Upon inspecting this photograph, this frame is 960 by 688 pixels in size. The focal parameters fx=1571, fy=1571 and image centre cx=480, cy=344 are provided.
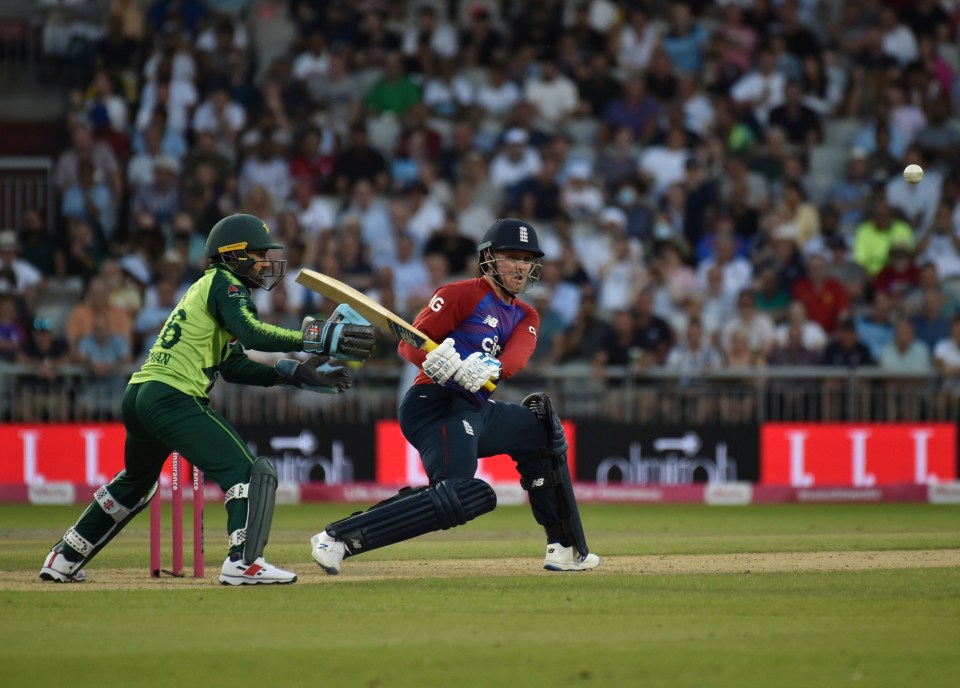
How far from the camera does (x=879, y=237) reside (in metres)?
18.8

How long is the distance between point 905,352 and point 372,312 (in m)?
9.78

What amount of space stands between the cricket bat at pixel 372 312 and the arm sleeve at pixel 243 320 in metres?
0.46

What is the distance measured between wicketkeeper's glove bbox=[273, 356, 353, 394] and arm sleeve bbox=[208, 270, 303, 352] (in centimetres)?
39

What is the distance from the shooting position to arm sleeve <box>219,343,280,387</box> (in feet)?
29.5

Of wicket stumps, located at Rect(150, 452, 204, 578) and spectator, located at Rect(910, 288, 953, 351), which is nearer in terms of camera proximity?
wicket stumps, located at Rect(150, 452, 204, 578)

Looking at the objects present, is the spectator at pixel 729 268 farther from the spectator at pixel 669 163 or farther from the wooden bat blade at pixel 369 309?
the wooden bat blade at pixel 369 309

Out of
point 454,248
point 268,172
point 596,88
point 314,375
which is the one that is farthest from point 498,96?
point 314,375

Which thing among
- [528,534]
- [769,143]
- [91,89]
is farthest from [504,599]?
[91,89]

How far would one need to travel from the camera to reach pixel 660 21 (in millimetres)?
21828

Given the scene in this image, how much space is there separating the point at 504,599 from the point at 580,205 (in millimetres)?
12048

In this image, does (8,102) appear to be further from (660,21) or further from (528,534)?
(528,534)

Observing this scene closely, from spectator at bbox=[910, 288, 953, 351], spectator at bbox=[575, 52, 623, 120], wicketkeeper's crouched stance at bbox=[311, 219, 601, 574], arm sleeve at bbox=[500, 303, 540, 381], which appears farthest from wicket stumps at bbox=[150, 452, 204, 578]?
spectator at bbox=[575, 52, 623, 120]

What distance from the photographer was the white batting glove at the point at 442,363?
8.69m

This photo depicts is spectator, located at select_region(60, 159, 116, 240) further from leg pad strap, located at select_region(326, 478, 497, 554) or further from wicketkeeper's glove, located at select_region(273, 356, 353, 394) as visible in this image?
leg pad strap, located at select_region(326, 478, 497, 554)
